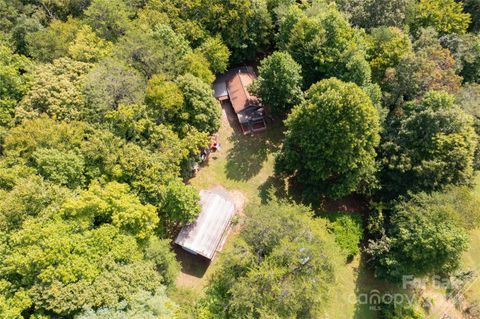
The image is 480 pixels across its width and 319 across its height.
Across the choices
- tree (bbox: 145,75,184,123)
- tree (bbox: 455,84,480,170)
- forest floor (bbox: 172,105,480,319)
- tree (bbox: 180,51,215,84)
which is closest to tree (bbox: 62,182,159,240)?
forest floor (bbox: 172,105,480,319)

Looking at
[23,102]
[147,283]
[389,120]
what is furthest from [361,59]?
[23,102]

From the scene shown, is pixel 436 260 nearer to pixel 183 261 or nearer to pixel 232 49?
pixel 183 261

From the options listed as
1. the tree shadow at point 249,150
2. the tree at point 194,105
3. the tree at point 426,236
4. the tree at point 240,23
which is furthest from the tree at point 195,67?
the tree at point 426,236

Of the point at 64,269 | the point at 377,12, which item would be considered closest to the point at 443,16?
the point at 377,12

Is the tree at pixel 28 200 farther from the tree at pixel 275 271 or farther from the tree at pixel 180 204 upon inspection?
the tree at pixel 275 271

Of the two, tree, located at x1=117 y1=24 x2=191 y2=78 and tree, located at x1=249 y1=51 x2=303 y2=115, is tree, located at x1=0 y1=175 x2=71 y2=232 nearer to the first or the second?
tree, located at x1=117 y1=24 x2=191 y2=78
